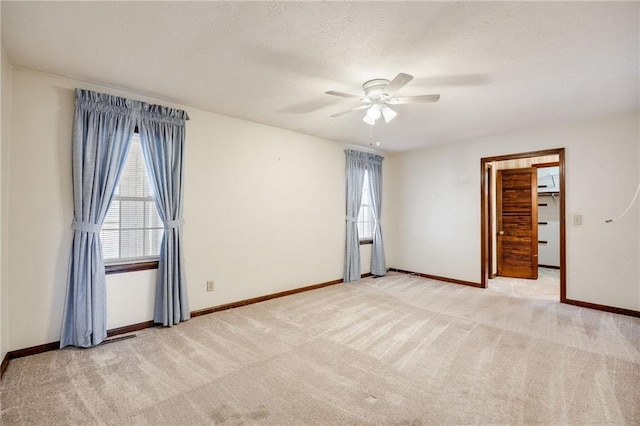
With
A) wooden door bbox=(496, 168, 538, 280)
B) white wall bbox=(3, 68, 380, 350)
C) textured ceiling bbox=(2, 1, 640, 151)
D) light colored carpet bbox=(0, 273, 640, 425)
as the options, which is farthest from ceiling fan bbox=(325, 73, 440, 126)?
wooden door bbox=(496, 168, 538, 280)

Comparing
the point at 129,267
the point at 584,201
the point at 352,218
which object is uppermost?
the point at 584,201

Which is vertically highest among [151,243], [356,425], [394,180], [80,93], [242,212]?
[80,93]

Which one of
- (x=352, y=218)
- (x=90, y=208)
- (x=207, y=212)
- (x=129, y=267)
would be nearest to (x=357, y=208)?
(x=352, y=218)

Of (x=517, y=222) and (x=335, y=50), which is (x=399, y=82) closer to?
(x=335, y=50)

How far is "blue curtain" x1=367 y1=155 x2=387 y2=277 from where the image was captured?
5.67 metres

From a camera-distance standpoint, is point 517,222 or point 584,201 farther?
point 517,222

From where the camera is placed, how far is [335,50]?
7.41 feet

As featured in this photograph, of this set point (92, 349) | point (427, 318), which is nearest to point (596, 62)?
point (427, 318)

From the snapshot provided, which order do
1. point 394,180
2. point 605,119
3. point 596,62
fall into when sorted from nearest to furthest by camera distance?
point 596,62 < point 605,119 < point 394,180

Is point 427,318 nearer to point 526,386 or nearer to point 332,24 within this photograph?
point 526,386

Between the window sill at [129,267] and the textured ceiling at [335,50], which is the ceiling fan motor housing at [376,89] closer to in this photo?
the textured ceiling at [335,50]

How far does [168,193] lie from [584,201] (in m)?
5.12

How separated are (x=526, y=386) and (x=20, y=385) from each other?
356cm

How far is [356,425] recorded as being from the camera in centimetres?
177
